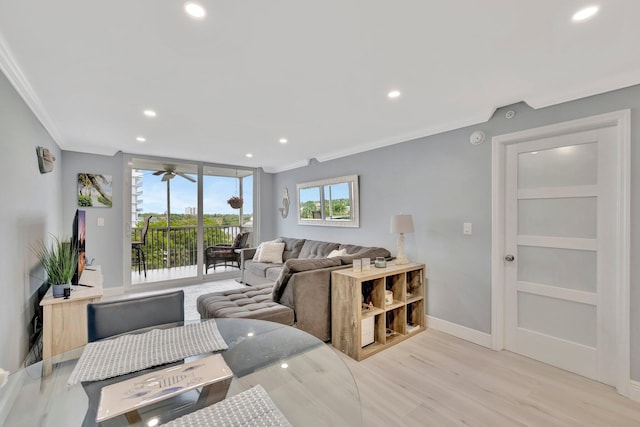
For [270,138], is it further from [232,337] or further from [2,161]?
[232,337]

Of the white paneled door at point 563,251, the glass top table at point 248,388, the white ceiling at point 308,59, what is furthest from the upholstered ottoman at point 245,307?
the white paneled door at point 563,251

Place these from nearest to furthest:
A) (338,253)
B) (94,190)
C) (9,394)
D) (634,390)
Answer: (9,394), (634,390), (338,253), (94,190)

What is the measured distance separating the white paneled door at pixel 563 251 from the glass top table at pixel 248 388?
2.18 metres

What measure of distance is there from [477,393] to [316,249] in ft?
9.14

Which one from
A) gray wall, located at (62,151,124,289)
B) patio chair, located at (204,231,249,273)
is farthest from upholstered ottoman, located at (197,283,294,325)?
patio chair, located at (204,231,249,273)

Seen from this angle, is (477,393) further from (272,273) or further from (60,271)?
(60,271)

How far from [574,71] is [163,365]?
315cm

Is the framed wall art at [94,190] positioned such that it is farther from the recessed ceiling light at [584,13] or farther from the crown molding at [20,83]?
the recessed ceiling light at [584,13]

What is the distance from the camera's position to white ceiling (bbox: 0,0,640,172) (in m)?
1.40

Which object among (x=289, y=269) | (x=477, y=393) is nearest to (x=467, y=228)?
(x=477, y=393)

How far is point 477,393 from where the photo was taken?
2.03m

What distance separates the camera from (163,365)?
1.29 meters

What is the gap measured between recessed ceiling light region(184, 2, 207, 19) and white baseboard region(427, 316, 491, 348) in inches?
135

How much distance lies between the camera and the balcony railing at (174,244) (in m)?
5.46
